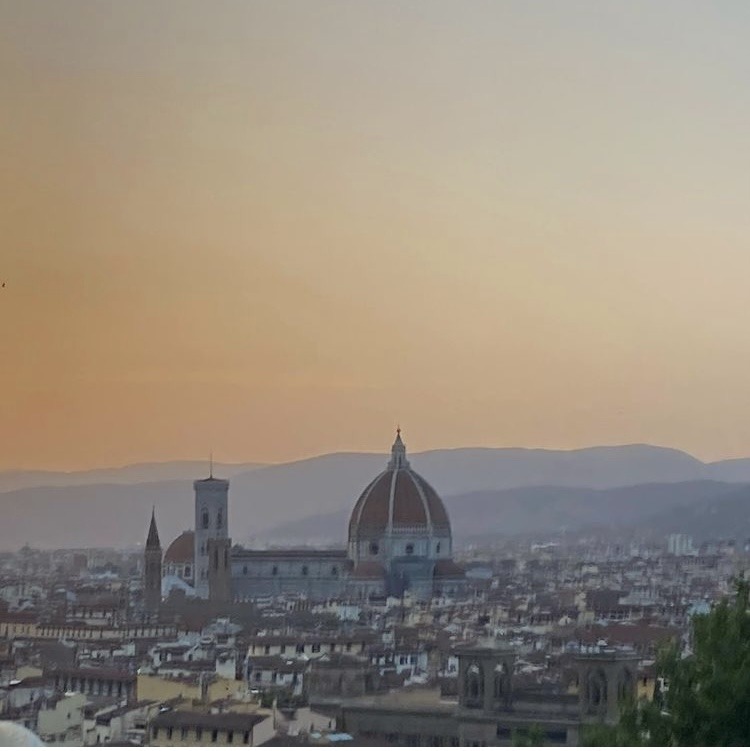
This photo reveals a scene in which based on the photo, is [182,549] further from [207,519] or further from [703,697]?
[703,697]

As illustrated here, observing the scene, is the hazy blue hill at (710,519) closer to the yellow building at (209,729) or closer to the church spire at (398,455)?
the church spire at (398,455)

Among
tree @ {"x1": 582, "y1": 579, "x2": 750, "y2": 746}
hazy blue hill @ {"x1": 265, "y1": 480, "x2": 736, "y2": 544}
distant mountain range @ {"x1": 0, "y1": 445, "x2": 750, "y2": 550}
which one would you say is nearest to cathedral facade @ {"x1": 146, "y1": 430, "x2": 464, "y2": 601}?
distant mountain range @ {"x1": 0, "y1": 445, "x2": 750, "y2": 550}

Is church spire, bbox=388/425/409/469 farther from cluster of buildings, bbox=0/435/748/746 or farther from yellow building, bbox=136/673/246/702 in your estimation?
yellow building, bbox=136/673/246/702

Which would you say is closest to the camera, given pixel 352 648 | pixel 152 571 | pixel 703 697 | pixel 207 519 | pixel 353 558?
pixel 703 697

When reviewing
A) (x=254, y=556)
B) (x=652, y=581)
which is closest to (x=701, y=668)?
(x=652, y=581)

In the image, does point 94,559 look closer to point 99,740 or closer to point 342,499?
point 342,499

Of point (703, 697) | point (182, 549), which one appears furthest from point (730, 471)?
point (182, 549)
